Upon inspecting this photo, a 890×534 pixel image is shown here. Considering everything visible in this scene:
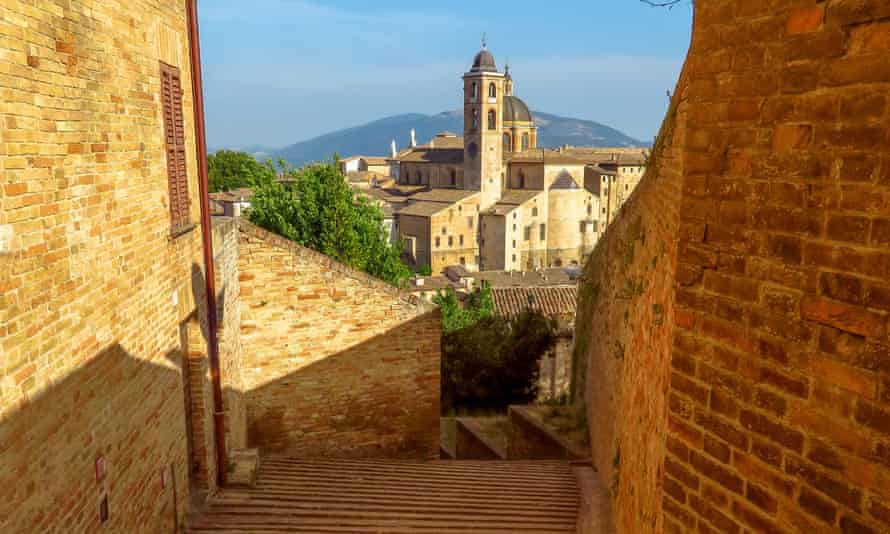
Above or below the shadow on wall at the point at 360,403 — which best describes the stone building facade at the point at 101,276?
above

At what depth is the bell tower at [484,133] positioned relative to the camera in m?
65.1

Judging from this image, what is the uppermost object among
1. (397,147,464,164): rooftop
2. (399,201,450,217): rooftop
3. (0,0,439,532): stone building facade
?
(397,147,464,164): rooftop

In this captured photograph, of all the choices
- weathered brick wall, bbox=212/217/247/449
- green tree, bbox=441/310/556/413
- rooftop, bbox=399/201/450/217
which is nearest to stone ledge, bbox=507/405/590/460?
green tree, bbox=441/310/556/413

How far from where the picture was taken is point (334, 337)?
9094 mm

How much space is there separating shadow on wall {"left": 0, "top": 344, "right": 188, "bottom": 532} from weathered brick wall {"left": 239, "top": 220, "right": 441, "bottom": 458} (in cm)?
259

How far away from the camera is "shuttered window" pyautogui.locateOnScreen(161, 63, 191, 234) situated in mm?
5836

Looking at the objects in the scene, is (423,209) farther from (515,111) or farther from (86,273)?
(86,273)

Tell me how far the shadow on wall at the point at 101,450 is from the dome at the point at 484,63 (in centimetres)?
6696

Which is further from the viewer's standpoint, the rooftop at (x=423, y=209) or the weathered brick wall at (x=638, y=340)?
the rooftop at (x=423, y=209)

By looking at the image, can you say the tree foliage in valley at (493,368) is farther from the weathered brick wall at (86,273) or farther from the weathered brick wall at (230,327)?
the weathered brick wall at (86,273)

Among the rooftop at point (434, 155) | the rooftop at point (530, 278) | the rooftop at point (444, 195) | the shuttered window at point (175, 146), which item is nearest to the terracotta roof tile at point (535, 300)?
the rooftop at point (530, 278)

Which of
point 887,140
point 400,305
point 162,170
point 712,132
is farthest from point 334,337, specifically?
point 887,140

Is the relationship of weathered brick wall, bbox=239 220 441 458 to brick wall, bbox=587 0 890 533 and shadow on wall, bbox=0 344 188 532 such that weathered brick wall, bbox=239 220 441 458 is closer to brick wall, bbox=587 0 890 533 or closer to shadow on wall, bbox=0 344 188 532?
shadow on wall, bbox=0 344 188 532

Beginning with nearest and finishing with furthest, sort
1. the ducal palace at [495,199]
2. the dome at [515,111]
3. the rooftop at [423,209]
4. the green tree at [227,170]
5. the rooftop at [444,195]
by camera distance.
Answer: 1. the green tree at [227,170]
2. the rooftop at [423,209]
3. the ducal palace at [495,199]
4. the rooftop at [444,195]
5. the dome at [515,111]
